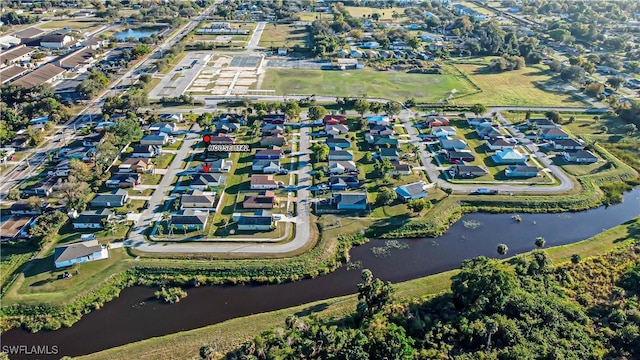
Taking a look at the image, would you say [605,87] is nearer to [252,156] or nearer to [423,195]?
[423,195]

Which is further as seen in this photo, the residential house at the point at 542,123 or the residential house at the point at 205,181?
the residential house at the point at 542,123

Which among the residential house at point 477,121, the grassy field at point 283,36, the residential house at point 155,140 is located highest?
the grassy field at point 283,36

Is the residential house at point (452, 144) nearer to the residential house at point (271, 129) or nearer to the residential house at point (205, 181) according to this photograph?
the residential house at point (271, 129)

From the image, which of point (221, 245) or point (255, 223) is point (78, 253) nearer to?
point (221, 245)

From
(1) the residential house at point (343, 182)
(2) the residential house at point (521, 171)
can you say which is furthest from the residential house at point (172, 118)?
(2) the residential house at point (521, 171)

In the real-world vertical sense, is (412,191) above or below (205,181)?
above

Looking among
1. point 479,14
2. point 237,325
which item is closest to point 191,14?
point 479,14

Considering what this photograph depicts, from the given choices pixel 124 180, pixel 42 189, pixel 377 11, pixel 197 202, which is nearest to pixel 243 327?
pixel 197 202
